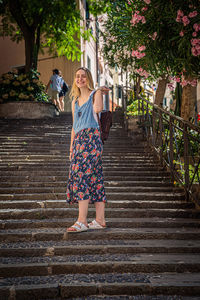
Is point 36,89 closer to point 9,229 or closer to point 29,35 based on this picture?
point 29,35

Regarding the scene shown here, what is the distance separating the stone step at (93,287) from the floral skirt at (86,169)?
1051 mm

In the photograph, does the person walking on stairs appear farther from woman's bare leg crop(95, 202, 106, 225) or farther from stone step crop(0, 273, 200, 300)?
stone step crop(0, 273, 200, 300)

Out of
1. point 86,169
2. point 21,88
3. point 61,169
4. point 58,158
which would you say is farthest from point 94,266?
point 21,88

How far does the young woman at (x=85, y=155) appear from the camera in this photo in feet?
13.9

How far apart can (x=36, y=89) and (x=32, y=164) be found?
840cm

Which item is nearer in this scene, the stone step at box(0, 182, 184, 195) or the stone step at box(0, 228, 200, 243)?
the stone step at box(0, 228, 200, 243)

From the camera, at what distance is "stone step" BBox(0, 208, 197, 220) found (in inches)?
199

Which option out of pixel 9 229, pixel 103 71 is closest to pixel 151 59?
pixel 9 229

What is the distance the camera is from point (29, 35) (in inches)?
615

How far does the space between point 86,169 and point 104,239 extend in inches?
29.6

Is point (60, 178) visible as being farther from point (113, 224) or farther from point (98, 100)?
point (98, 100)

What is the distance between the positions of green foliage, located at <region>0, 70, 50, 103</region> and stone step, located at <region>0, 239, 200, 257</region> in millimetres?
11280

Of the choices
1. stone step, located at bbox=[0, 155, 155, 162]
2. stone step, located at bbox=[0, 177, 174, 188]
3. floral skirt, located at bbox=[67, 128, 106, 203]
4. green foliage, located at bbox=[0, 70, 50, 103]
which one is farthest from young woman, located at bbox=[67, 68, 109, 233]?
green foliage, located at bbox=[0, 70, 50, 103]

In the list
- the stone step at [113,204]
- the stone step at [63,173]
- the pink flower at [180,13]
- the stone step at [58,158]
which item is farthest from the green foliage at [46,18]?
the stone step at [113,204]
